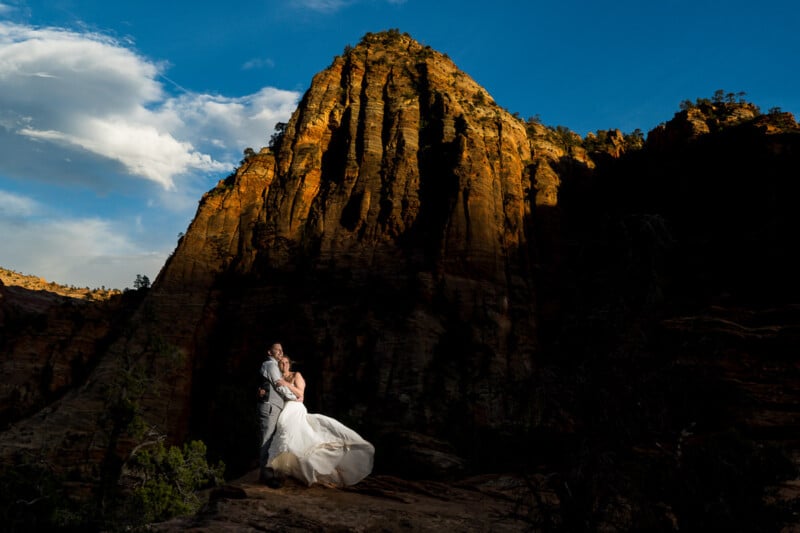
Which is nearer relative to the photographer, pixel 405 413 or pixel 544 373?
pixel 544 373

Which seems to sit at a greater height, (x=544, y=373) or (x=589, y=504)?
(x=544, y=373)

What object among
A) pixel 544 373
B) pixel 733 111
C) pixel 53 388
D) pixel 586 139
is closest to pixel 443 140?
pixel 586 139

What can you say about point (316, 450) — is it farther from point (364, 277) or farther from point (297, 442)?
point (364, 277)

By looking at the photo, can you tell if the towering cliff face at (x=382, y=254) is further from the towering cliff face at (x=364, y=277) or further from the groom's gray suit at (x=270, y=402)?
the groom's gray suit at (x=270, y=402)

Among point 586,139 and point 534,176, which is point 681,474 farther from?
point 586,139

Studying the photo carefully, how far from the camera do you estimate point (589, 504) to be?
762 centimetres

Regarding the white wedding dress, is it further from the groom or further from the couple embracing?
the groom

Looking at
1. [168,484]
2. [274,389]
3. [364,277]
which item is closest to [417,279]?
[364,277]

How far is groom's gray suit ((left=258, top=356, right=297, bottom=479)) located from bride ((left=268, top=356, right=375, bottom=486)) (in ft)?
0.35

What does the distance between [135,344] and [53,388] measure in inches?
186

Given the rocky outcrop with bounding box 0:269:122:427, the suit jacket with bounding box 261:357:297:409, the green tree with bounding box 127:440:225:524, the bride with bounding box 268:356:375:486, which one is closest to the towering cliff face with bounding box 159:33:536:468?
the rocky outcrop with bounding box 0:269:122:427

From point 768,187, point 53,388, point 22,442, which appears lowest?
point 22,442

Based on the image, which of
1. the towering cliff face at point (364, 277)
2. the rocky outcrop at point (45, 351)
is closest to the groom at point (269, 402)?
the towering cliff face at point (364, 277)

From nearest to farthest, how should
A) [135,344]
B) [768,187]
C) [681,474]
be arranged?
[681,474] < [768,187] < [135,344]
